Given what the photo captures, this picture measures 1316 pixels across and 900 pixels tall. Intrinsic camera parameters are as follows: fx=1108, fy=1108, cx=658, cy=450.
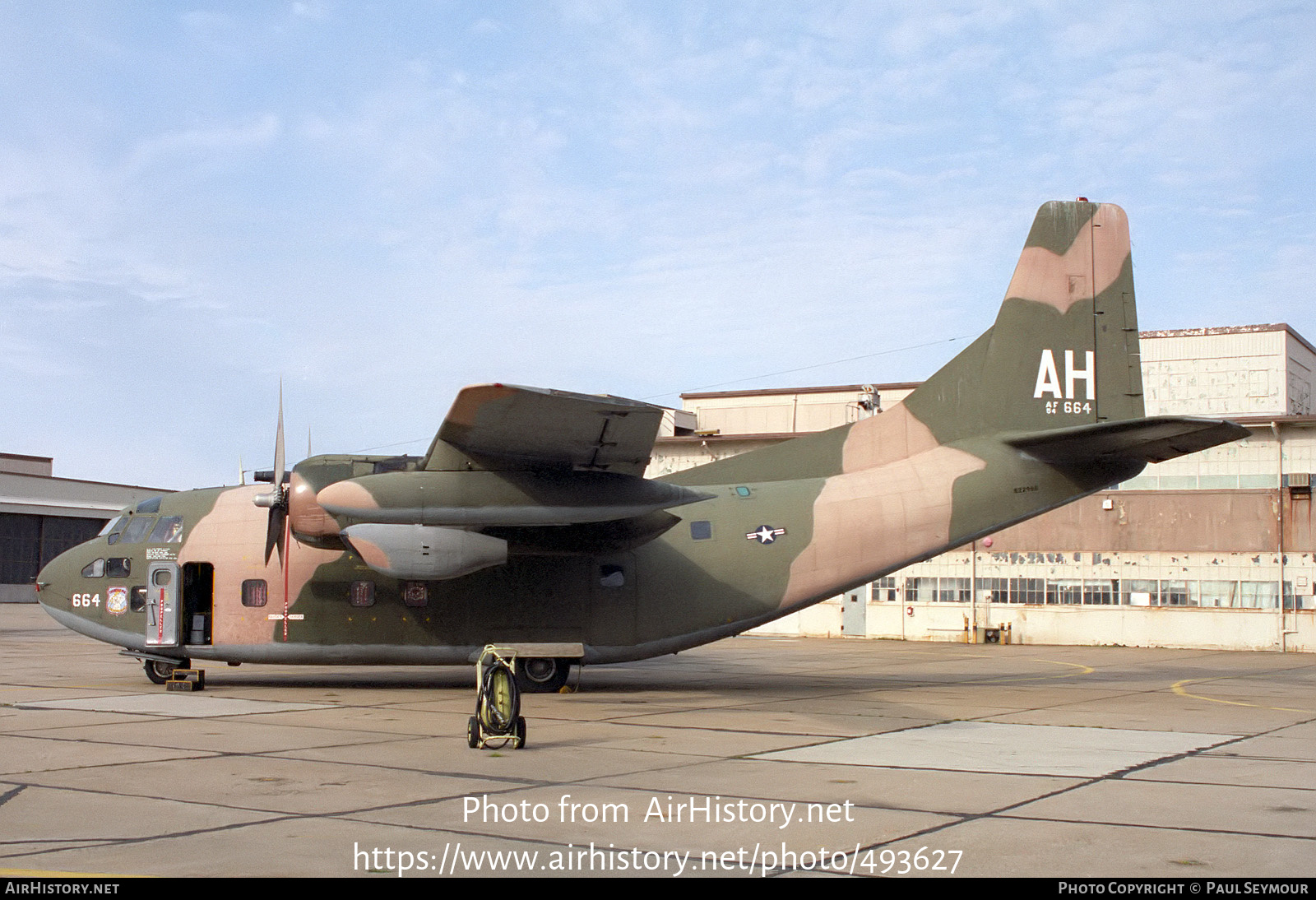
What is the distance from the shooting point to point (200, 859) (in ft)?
22.8

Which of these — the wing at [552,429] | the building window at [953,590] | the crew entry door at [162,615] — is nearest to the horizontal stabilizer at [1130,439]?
the wing at [552,429]

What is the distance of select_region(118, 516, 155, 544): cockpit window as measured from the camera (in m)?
19.2

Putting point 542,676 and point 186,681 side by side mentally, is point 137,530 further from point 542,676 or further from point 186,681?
point 542,676

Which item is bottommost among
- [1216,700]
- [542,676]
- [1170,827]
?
[1216,700]

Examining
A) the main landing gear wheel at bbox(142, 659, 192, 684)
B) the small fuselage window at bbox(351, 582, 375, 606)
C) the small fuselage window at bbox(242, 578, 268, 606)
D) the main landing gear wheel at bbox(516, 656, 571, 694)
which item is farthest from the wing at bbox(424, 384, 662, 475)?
the main landing gear wheel at bbox(142, 659, 192, 684)

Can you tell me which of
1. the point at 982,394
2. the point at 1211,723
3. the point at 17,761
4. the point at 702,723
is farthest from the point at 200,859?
the point at 982,394

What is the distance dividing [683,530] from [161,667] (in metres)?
9.36

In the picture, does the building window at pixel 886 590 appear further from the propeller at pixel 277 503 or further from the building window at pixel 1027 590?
the propeller at pixel 277 503

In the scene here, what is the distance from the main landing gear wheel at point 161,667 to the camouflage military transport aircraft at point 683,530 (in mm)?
67

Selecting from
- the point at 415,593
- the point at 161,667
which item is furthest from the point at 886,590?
the point at 161,667

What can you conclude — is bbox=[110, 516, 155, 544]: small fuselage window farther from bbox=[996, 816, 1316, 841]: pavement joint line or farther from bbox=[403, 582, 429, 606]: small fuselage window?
bbox=[996, 816, 1316, 841]: pavement joint line

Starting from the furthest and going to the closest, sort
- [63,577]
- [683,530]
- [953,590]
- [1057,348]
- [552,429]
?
[953,590], [1057,348], [63,577], [683,530], [552,429]

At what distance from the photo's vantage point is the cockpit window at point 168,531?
19078 mm

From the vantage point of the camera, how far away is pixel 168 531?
19.2 m
